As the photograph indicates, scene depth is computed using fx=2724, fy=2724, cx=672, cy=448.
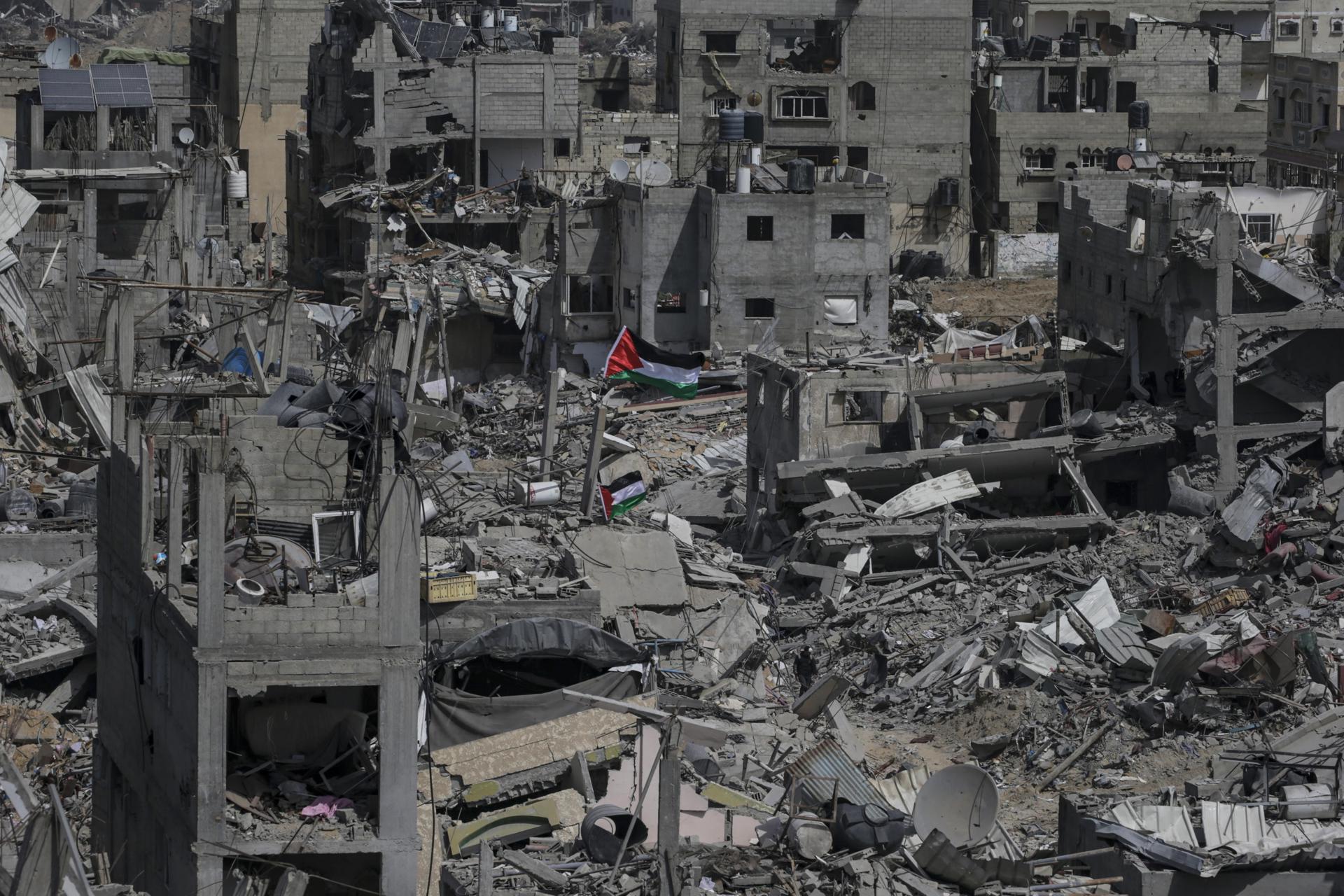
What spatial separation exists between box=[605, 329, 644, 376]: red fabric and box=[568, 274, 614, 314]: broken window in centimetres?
406

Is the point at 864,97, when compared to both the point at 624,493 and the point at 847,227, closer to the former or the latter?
the point at 847,227

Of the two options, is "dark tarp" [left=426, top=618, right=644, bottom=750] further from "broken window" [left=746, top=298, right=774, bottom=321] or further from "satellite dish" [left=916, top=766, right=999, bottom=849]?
"broken window" [left=746, top=298, right=774, bottom=321]

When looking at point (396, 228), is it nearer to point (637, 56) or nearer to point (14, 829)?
point (14, 829)

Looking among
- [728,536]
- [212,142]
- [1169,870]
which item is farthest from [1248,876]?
[212,142]

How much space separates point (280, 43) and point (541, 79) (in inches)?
887

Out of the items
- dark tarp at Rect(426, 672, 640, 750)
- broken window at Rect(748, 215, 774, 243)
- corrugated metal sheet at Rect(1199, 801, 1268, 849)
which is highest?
broken window at Rect(748, 215, 774, 243)

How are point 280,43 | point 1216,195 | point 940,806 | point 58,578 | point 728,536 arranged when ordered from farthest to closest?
point 280,43 < point 1216,195 < point 728,536 < point 58,578 < point 940,806

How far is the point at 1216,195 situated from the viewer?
50.5m

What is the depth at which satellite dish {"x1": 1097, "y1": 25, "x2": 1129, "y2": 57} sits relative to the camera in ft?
278

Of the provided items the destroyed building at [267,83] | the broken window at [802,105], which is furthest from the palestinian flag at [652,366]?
the destroyed building at [267,83]

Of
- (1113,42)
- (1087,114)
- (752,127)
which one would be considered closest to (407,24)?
(752,127)

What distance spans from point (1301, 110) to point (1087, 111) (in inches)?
411

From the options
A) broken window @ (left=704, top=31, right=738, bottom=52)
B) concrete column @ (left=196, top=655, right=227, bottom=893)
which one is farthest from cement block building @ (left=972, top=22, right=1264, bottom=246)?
concrete column @ (left=196, top=655, right=227, bottom=893)

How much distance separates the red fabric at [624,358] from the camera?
5675 centimetres
